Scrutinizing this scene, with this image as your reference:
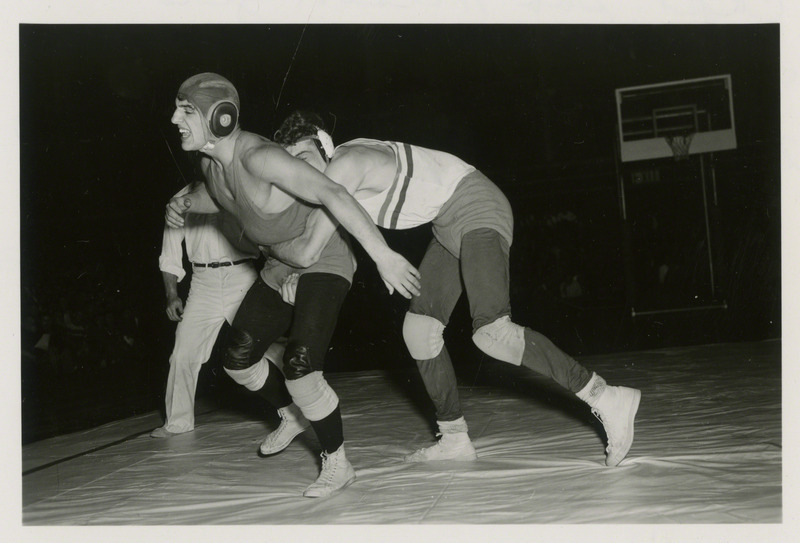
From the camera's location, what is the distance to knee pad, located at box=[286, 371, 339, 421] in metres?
2.60

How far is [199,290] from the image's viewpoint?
409 centimetres

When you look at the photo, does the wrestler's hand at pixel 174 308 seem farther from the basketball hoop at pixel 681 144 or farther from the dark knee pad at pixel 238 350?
the basketball hoop at pixel 681 144

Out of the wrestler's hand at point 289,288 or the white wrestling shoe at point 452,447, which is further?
the white wrestling shoe at point 452,447

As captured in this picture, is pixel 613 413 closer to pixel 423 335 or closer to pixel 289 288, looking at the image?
pixel 423 335

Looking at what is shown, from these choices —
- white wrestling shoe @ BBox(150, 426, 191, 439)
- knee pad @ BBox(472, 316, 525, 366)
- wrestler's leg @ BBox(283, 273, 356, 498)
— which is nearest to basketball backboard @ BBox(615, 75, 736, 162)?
white wrestling shoe @ BBox(150, 426, 191, 439)

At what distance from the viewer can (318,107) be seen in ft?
38.4

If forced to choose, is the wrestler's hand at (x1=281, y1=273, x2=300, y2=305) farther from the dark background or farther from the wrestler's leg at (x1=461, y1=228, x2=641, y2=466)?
the dark background

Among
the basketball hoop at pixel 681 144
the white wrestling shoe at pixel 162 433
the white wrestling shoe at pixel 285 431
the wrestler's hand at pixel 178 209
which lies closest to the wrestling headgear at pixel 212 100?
the wrestler's hand at pixel 178 209

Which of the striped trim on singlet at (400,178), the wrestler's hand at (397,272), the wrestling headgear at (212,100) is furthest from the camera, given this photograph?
the striped trim on singlet at (400,178)

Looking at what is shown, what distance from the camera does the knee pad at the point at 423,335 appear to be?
2896mm

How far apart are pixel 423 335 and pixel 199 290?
1.60m

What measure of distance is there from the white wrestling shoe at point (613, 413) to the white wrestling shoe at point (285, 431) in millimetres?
1193

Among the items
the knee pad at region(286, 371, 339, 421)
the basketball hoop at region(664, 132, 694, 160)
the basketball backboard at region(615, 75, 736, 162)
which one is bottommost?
the knee pad at region(286, 371, 339, 421)

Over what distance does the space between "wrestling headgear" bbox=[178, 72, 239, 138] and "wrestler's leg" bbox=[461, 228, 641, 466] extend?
0.85 metres
